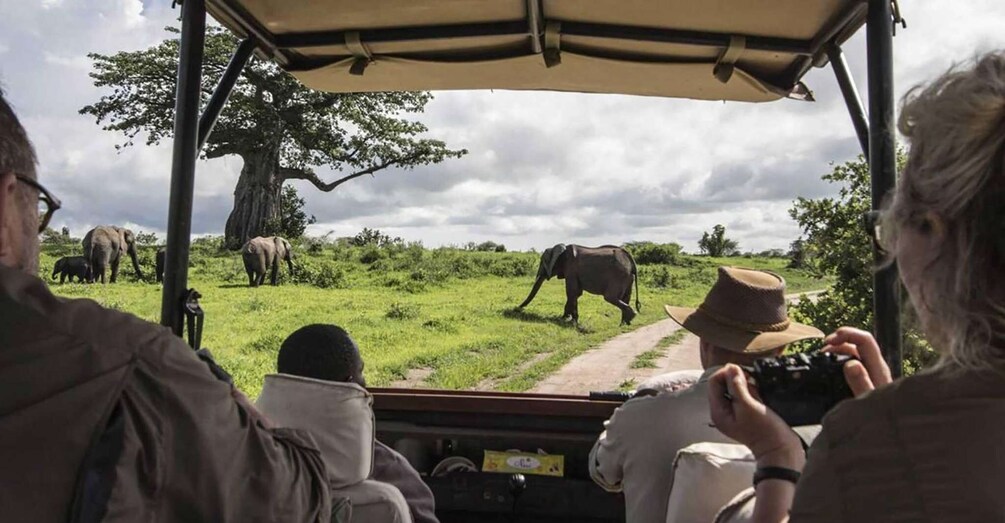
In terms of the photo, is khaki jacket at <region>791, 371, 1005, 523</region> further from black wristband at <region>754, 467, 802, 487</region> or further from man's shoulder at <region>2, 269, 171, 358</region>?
man's shoulder at <region>2, 269, 171, 358</region>

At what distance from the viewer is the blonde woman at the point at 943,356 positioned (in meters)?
0.65

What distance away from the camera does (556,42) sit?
2.22 metres

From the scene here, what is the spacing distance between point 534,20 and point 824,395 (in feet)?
4.40

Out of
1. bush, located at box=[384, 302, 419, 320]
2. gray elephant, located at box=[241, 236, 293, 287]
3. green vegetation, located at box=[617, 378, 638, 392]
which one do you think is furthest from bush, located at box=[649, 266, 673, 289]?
green vegetation, located at box=[617, 378, 638, 392]

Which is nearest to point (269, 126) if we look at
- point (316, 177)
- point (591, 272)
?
point (316, 177)

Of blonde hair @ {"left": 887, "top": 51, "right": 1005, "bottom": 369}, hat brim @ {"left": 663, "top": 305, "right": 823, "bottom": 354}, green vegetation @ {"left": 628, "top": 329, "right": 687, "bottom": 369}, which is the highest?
blonde hair @ {"left": 887, "top": 51, "right": 1005, "bottom": 369}

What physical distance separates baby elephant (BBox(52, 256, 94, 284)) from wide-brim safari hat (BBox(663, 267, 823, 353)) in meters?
16.6

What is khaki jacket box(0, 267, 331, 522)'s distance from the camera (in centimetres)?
77

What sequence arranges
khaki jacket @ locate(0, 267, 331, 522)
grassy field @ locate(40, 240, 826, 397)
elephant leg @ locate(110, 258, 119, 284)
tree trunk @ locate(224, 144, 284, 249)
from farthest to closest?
tree trunk @ locate(224, 144, 284, 249)
elephant leg @ locate(110, 258, 119, 284)
grassy field @ locate(40, 240, 826, 397)
khaki jacket @ locate(0, 267, 331, 522)

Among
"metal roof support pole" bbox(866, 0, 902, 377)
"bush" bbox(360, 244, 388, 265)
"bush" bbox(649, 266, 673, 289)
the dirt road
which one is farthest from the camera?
"bush" bbox(649, 266, 673, 289)

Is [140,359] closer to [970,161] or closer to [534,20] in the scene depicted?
[970,161]

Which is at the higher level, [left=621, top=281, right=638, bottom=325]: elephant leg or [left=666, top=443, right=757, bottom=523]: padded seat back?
[left=666, top=443, right=757, bottom=523]: padded seat back

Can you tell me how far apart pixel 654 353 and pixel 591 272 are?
12.0 ft

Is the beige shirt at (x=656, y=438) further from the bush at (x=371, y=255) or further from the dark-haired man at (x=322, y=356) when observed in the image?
the bush at (x=371, y=255)
